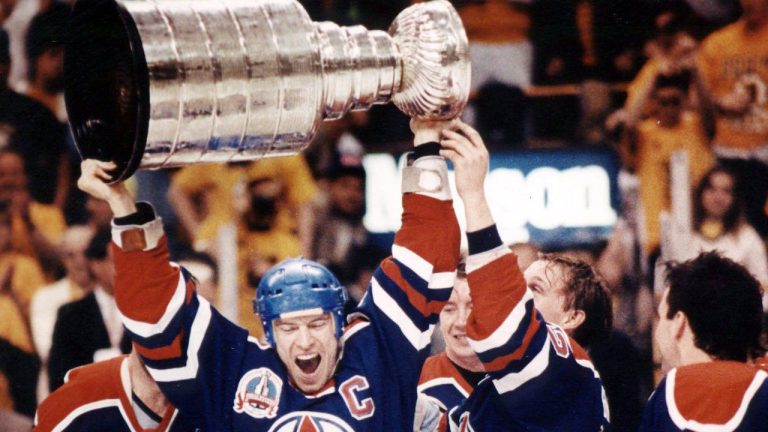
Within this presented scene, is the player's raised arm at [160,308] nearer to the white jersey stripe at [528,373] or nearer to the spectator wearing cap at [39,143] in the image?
the white jersey stripe at [528,373]

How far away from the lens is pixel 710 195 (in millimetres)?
4535

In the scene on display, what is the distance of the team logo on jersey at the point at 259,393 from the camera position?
2215 mm

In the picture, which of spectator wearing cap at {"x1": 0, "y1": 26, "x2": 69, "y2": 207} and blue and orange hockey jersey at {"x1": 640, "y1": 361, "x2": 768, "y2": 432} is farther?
spectator wearing cap at {"x1": 0, "y1": 26, "x2": 69, "y2": 207}

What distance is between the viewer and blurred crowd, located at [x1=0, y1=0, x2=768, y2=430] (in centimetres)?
426

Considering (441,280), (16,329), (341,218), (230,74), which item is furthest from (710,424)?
(16,329)

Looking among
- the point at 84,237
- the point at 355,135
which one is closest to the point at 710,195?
the point at 355,135

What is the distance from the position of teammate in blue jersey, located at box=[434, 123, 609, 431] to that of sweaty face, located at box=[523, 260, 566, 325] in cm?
28

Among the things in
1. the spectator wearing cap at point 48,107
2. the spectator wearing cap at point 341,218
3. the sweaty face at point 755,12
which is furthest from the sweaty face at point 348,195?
the sweaty face at point 755,12

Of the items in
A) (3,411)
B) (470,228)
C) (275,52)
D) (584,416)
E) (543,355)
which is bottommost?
(3,411)

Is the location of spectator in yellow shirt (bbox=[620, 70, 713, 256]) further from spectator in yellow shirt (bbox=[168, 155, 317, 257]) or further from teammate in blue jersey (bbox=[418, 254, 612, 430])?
teammate in blue jersey (bbox=[418, 254, 612, 430])

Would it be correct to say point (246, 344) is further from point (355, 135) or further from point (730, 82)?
point (730, 82)

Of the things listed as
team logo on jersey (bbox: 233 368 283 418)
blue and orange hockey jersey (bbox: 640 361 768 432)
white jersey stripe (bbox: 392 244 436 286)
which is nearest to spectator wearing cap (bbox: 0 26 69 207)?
team logo on jersey (bbox: 233 368 283 418)

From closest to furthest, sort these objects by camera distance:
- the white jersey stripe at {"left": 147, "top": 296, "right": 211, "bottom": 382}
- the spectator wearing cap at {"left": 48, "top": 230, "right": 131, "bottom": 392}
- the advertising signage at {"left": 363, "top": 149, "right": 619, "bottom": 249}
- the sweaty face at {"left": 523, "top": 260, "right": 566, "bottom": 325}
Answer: the white jersey stripe at {"left": 147, "top": 296, "right": 211, "bottom": 382} < the sweaty face at {"left": 523, "top": 260, "right": 566, "bottom": 325} < the spectator wearing cap at {"left": 48, "top": 230, "right": 131, "bottom": 392} < the advertising signage at {"left": 363, "top": 149, "right": 619, "bottom": 249}

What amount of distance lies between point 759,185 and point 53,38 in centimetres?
291
